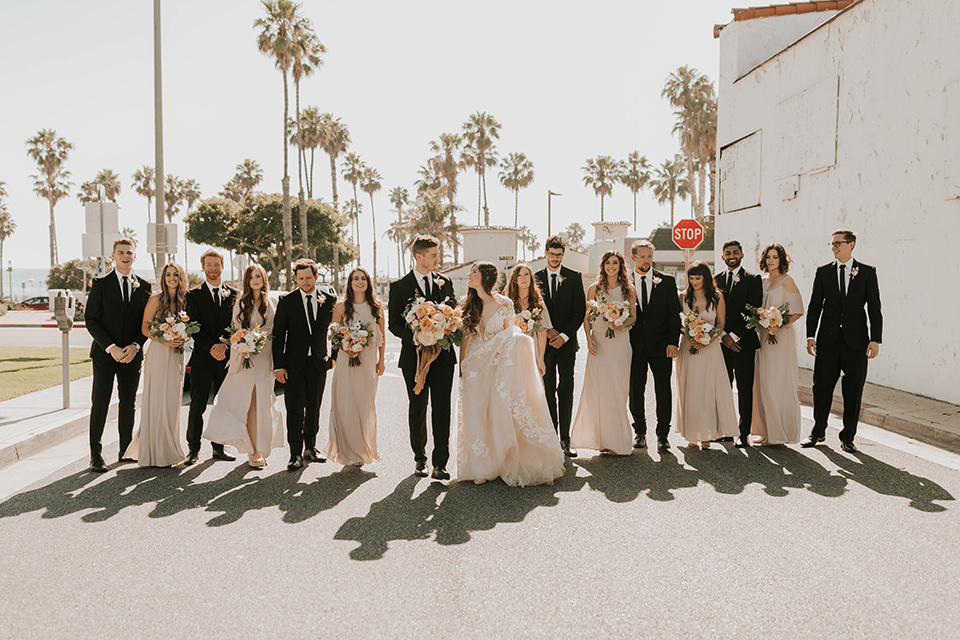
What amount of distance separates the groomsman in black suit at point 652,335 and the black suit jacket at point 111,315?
5224 mm

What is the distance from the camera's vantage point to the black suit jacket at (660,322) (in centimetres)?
793

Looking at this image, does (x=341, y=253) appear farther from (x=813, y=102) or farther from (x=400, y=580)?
(x=400, y=580)

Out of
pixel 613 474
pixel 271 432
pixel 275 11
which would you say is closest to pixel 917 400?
pixel 613 474

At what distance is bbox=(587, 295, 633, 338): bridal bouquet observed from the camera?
7.62 metres

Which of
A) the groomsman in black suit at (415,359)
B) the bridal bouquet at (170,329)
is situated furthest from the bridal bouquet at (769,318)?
the bridal bouquet at (170,329)

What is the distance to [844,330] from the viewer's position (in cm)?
794

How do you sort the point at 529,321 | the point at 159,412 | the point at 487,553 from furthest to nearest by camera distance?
1. the point at 529,321
2. the point at 159,412
3. the point at 487,553

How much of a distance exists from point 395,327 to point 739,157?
1356 cm

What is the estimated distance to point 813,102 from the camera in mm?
14438

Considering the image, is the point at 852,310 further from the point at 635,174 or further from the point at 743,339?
the point at 635,174

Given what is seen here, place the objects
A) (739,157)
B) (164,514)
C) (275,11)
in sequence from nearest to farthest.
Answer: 1. (164,514)
2. (739,157)
3. (275,11)

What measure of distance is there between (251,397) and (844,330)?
6381mm

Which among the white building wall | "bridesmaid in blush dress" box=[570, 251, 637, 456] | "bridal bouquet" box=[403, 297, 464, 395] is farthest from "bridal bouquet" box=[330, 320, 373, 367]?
the white building wall

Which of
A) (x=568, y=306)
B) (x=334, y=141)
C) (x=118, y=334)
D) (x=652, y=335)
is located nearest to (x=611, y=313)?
(x=568, y=306)
